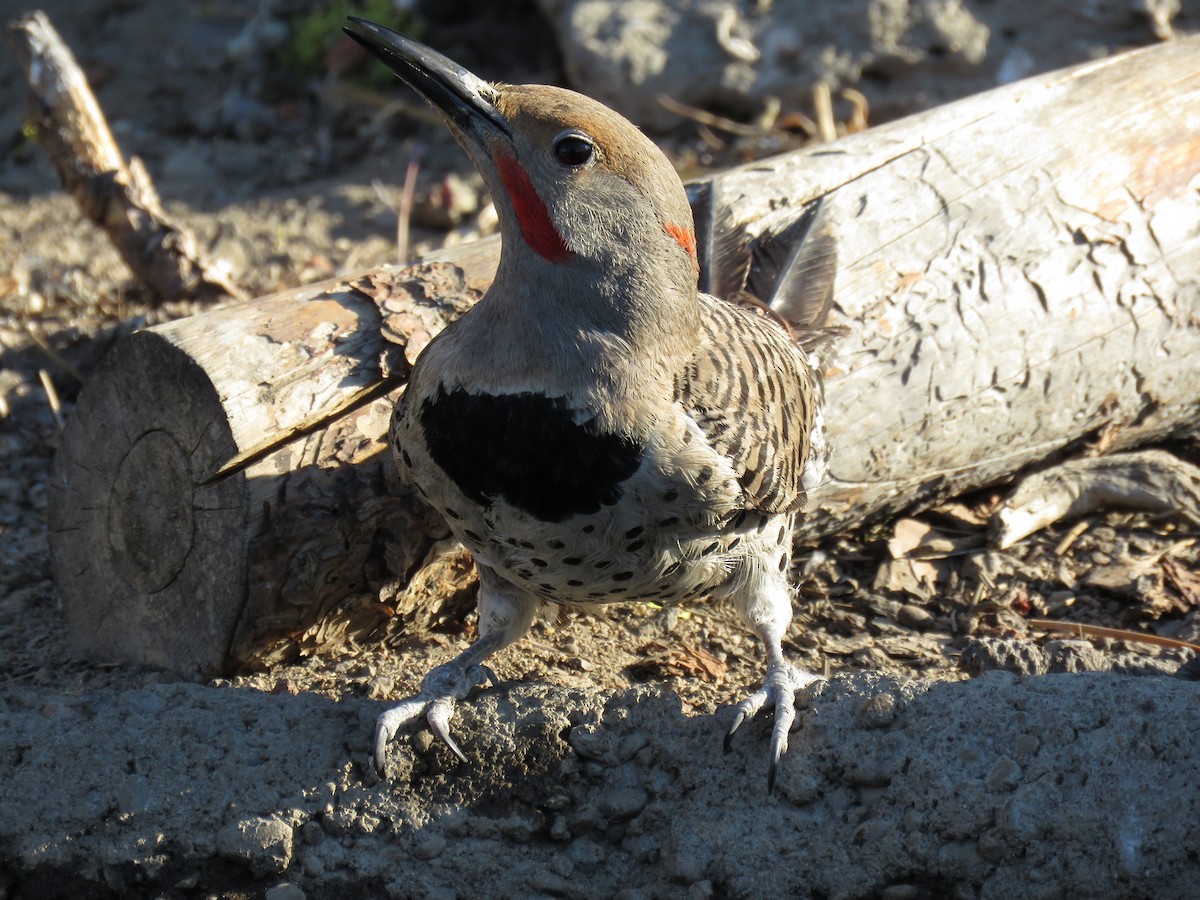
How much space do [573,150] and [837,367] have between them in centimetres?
135

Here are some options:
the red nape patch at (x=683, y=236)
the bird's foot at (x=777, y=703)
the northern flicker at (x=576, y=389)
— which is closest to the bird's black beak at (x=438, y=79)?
A: the northern flicker at (x=576, y=389)

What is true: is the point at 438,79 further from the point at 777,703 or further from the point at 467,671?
the point at 777,703

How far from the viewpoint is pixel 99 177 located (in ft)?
16.7

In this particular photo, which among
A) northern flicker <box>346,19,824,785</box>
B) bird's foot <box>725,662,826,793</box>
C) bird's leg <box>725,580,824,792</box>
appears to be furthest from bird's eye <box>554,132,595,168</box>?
bird's foot <box>725,662,826,793</box>

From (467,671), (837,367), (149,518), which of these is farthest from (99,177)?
(837,367)

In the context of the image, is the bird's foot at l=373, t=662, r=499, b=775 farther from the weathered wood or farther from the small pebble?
the weathered wood

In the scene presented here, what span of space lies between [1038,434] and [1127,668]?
46.5 inches

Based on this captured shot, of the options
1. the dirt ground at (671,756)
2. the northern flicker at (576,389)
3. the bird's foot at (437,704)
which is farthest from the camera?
the bird's foot at (437,704)

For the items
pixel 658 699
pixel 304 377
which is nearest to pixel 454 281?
pixel 304 377

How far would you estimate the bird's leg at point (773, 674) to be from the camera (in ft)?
9.87

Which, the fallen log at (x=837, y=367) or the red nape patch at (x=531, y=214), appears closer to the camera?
the red nape patch at (x=531, y=214)

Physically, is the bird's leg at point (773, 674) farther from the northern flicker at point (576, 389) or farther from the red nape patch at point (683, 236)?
the red nape patch at point (683, 236)

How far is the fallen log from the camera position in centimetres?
348

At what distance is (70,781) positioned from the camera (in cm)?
300
